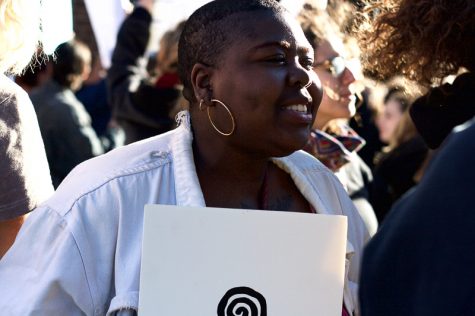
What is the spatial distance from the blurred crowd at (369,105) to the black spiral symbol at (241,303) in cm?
44

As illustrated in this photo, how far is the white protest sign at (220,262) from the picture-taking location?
1998 millimetres

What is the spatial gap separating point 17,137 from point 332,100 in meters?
1.41

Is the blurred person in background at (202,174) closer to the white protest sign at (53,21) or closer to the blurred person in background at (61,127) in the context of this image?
the white protest sign at (53,21)

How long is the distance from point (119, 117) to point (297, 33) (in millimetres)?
2982

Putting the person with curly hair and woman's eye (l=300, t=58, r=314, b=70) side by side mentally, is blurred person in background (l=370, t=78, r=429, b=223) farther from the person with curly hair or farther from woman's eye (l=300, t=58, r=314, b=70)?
the person with curly hair

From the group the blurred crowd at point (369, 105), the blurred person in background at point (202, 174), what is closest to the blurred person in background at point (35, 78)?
the blurred crowd at point (369, 105)

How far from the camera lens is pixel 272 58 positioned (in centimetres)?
225

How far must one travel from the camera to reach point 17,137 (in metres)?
2.46

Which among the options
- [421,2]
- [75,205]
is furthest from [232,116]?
[421,2]

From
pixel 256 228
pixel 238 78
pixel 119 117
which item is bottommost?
pixel 119 117

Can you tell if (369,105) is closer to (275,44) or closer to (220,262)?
(275,44)

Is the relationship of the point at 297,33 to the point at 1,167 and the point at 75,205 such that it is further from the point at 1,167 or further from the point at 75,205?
the point at 1,167

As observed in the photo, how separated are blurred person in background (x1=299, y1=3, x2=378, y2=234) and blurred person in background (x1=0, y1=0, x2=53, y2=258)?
48.8 inches

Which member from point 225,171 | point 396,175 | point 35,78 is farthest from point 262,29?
point 35,78
